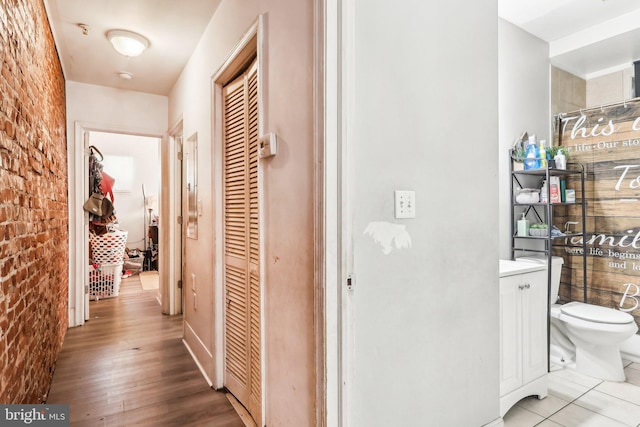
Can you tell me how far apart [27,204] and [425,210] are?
1.92 meters

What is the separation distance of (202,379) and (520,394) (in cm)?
209

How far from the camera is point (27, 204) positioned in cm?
170

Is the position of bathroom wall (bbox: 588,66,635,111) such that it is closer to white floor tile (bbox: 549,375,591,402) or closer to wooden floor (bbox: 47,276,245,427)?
white floor tile (bbox: 549,375,591,402)

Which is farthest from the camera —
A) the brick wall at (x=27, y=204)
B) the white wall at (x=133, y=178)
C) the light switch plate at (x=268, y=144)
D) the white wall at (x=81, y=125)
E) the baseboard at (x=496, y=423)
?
the white wall at (x=133, y=178)

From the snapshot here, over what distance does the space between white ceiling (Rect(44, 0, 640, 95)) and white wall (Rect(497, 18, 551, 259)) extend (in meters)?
0.12

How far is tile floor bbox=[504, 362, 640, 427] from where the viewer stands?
6.31 feet

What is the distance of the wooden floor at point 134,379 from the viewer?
6.65ft

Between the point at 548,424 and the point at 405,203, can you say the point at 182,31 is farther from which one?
the point at 548,424

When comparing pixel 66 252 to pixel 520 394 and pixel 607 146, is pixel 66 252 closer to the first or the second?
pixel 520 394

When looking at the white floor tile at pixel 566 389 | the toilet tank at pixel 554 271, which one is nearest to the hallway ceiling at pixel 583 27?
the toilet tank at pixel 554 271

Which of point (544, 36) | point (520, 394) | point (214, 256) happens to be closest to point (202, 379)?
point (214, 256)

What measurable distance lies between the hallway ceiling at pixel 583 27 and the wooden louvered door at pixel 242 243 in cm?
218

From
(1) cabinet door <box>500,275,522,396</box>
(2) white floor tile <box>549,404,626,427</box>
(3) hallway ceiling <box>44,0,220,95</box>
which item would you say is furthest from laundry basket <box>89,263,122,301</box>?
(2) white floor tile <box>549,404,626,427</box>

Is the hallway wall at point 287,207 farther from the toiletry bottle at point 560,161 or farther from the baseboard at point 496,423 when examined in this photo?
the toiletry bottle at point 560,161
